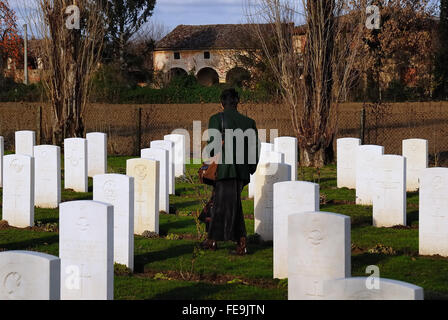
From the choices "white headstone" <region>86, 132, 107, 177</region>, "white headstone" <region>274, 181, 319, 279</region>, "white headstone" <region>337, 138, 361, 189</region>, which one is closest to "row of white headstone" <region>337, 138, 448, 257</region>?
"white headstone" <region>337, 138, 361, 189</region>

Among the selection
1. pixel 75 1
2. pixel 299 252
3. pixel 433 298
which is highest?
pixel 75 1

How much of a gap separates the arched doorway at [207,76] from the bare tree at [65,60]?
35787 millimetres

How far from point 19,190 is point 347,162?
7092mm

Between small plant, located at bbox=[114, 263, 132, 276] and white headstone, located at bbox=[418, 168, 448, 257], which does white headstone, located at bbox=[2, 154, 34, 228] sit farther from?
white headstone, located at bbox=[418, 168, 448, 257]

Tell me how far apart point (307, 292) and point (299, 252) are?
0.37 m

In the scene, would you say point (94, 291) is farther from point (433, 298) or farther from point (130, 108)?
point (130, 108)

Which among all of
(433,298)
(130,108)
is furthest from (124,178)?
(130,108)

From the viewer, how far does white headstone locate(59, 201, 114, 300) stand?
7.42 metres

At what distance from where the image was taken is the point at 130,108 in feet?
108

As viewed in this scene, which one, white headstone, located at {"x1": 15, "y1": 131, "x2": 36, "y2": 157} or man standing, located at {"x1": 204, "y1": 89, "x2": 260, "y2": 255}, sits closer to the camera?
man standing, located at {"x1": 204, "y1": 89, "x2": 260, "y2": 255}

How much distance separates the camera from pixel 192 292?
820cm

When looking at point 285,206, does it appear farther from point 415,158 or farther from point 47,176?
point 415,158

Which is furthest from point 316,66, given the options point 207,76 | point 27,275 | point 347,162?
point 207,76

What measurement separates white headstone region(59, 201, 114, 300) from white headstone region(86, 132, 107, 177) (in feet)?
32.2
